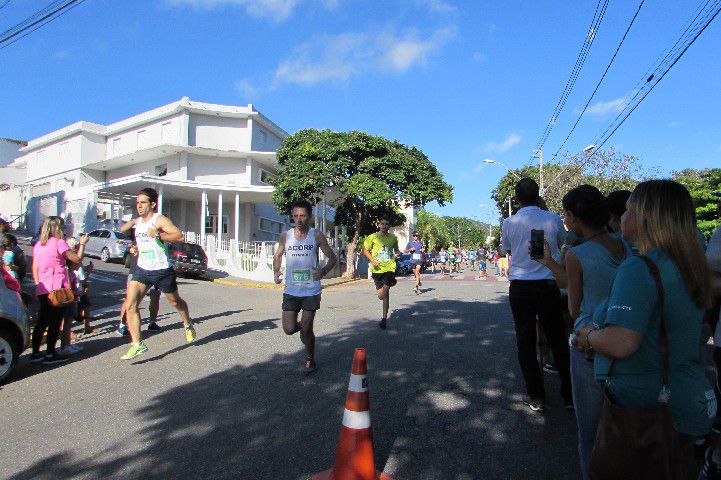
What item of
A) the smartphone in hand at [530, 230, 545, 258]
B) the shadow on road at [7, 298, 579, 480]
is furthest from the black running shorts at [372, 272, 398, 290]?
the smartphone in hand at [530, 230, 545, 258]

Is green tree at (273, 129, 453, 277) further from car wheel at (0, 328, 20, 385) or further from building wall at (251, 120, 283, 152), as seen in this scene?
car wheel at (0, 328, 20, 385)

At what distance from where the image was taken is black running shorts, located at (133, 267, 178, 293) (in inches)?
227

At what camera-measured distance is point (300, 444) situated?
341cm

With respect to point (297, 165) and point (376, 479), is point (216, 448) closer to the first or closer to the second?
point (376, 479)

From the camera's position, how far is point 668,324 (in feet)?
5.71

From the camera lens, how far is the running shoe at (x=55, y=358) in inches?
231

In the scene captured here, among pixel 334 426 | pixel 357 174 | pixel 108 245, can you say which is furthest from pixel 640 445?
pixel 108 245

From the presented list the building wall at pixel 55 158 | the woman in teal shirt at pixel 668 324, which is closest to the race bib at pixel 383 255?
the woman in teal shirt at pixel 668 324

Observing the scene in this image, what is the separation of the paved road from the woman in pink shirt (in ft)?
1.16

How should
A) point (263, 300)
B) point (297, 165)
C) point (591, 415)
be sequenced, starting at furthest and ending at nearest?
point (297, 165)
point (263, 300)
point (591, 415)

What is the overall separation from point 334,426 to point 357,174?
18.7m

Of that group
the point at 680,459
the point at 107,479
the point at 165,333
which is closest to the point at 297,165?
the point at 165,333

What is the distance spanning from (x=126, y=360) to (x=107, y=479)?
124 inches

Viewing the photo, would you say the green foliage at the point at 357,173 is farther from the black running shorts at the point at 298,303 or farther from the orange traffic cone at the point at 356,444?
the orange traffic cone at the point at 356,444
